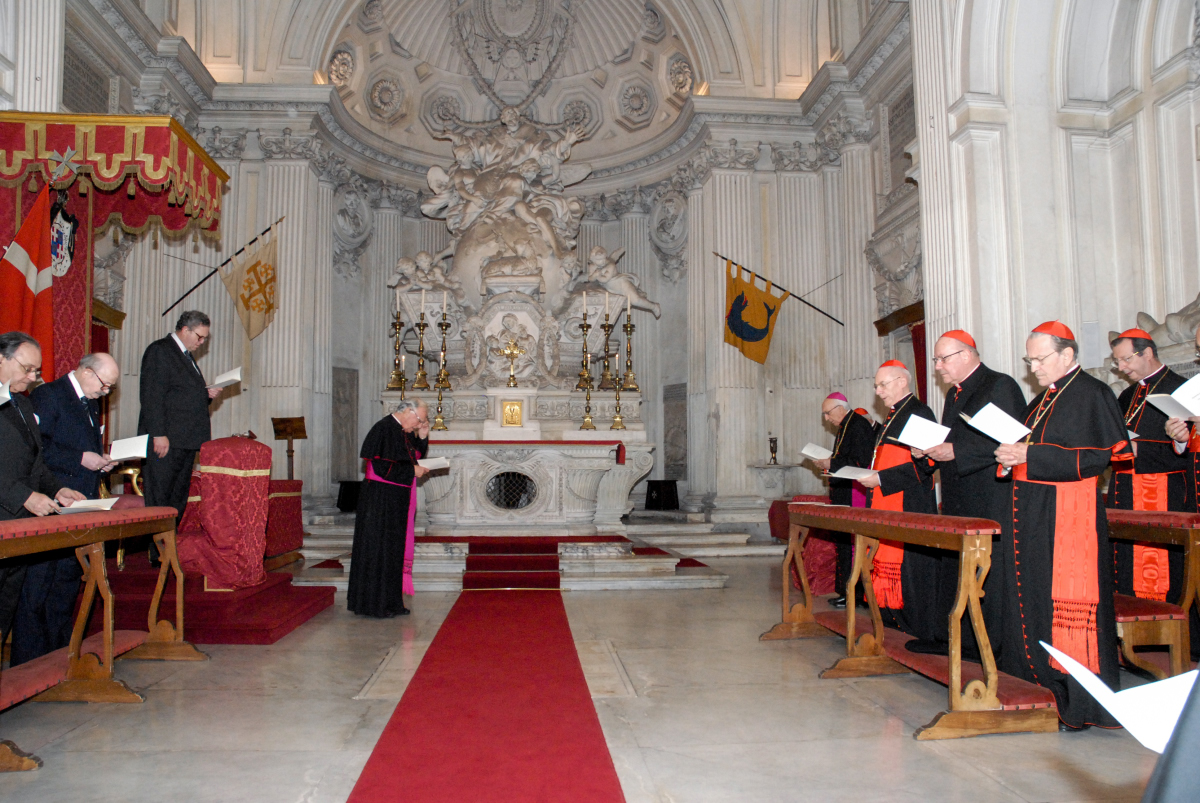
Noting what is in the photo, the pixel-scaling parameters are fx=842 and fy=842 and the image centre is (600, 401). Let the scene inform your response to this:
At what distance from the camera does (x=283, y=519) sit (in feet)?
27.3

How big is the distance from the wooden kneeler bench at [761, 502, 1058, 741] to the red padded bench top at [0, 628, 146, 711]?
359 centimetres

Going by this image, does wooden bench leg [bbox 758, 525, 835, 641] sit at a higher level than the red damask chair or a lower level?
lower

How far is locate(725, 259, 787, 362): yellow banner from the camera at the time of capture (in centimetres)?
1157

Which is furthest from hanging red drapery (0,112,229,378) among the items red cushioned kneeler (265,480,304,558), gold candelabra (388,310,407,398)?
gold candelabra (388,310,407,398)

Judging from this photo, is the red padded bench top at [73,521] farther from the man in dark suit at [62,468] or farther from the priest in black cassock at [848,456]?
the priest in black cassock at [848,456]

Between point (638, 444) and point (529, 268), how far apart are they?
11.6ft

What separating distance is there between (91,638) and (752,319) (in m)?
8.93

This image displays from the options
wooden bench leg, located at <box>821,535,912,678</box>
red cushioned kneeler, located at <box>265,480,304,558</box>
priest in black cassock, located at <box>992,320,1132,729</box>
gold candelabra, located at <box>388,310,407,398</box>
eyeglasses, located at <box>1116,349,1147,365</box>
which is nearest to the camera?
priest in black cassock, located at <box>992,320,1132,729</box>

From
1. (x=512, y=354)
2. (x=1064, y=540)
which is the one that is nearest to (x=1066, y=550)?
(x=1064, y=540)

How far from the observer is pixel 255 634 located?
17.2ft

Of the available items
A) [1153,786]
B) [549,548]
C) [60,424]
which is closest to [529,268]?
[549,548]

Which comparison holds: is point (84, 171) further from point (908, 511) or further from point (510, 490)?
point (510, 490)

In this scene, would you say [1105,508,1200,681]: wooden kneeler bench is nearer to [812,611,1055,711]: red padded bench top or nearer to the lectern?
[812,611,1055,711]: red padded bench top

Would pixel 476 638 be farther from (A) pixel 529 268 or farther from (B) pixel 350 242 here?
(B) pixel 350 242
